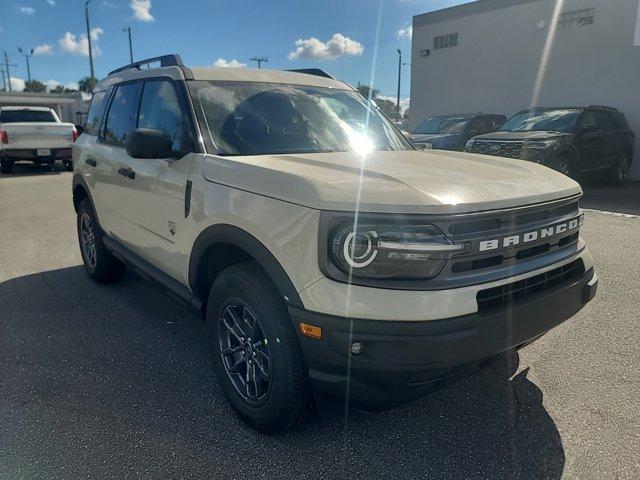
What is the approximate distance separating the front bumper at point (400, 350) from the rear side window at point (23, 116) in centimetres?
1705

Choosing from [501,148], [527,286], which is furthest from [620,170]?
[527,286]

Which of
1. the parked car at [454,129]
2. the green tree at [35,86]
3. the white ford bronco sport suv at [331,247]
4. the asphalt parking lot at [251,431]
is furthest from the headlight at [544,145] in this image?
the green tree at [35,86]

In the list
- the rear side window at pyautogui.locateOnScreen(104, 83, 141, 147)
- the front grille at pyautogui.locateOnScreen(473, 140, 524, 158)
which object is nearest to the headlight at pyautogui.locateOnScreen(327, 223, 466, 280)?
the rear side window at pyautogui.locateOnScreen(104, 83, 141, 147)

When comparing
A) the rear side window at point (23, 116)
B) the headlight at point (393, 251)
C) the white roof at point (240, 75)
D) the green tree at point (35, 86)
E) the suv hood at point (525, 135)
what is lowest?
the headlight at point (393, 251)

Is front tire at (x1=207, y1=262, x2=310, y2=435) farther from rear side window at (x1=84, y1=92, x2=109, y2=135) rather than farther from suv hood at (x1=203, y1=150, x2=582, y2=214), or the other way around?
rear side window at (x1=84, y1=92, x2=109, y2=135)

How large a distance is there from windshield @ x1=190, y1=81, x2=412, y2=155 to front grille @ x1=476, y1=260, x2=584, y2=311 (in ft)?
4.88

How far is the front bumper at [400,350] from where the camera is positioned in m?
1.97

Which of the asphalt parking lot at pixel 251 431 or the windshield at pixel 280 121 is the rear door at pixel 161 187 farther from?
the asphalt parking lot at pixel 251 431

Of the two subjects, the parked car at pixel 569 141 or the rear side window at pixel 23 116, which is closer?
the parked car at pixel 569 141

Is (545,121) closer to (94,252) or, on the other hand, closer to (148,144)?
(94,252)

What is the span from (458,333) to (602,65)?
14.7m

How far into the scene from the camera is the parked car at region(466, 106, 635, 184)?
984 centimetres

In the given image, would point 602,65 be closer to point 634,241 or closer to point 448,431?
A: point 634,241

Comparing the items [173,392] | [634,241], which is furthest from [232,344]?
[634,241]
